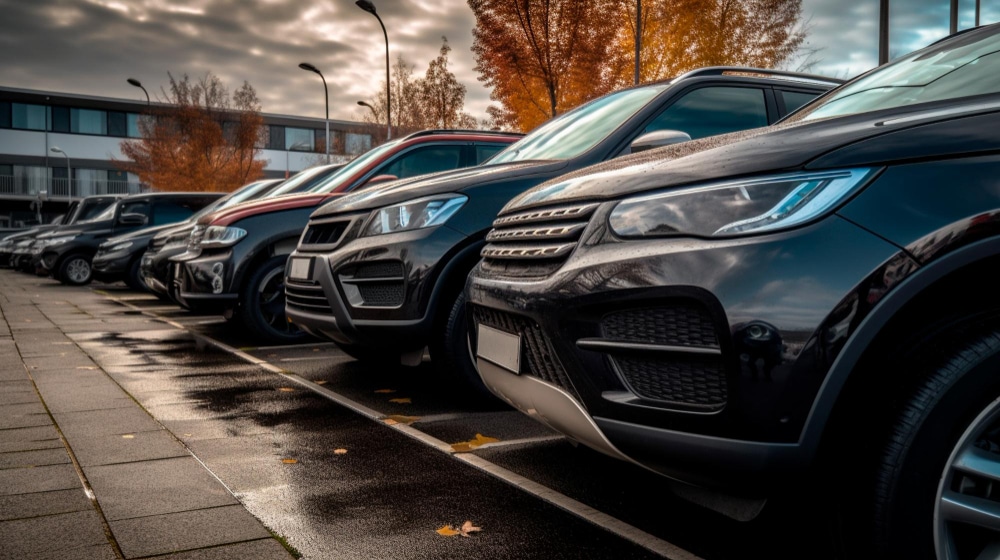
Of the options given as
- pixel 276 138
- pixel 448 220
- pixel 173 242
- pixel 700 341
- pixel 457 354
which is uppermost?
pixel 276 138

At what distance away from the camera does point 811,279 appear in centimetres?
204

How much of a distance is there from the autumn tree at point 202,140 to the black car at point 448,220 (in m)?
36.7

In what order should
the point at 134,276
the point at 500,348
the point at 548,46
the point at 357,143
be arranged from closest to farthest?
the point at 500,348 < the point at 134,276 < the point at 548,46 < the point at 357,143

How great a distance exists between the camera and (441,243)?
4.62 metres

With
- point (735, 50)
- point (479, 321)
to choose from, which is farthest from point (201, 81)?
point (479, 321)

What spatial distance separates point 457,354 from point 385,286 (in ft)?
1.83

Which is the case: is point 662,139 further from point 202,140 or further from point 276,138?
point 276,138

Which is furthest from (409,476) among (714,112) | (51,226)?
(51,226)

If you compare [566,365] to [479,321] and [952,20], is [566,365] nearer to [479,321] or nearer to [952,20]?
[479,321]

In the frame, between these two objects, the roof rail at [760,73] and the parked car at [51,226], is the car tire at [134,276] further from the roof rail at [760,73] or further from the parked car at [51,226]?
the roof rail at [760,73]

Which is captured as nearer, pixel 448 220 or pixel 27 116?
pixel 448 220

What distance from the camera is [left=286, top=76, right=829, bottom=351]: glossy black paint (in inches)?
182

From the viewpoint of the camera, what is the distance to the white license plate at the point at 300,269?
538 cm

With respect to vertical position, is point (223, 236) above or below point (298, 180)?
below
